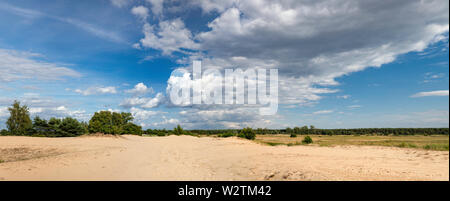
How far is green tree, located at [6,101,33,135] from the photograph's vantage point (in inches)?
1539

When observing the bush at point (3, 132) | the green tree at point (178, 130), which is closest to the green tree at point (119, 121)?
the green tree at point (178, 130)

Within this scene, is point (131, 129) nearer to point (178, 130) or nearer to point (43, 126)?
point (178, 130)


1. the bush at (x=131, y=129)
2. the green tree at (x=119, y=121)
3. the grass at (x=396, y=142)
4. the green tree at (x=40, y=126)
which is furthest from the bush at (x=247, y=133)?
the green tree at (x=40, y=126)

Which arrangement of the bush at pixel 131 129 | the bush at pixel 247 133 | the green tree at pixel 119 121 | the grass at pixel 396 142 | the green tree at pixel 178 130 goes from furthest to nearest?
the green tree at pixel 178 130
the bush at pixel 131 129
the green tree at pixel 119 121
the bush at pixel 247 133
the grass at pixel 396 142

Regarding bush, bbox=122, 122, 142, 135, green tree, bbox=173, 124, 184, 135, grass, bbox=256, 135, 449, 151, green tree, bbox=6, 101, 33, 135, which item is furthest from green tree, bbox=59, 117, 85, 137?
grass, bbox=256, 135, 449, 151

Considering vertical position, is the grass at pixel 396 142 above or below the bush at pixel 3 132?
below

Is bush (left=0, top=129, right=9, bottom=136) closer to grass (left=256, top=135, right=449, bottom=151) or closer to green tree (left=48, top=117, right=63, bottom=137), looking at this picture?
green tree (left=48, top=117, right=63, bottom=137)

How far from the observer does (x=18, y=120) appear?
131 feet

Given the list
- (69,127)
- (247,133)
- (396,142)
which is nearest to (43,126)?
(69,127)

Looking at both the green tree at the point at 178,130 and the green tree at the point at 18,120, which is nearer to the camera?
the green tree at the point at 18,120

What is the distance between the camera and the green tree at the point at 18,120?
39103 millimetres

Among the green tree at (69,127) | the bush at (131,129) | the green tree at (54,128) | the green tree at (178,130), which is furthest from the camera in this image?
the green tree at (178,130)

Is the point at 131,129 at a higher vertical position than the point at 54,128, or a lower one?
lower

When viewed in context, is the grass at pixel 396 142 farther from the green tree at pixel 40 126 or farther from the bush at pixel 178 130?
the green tree at pixel 40 126
